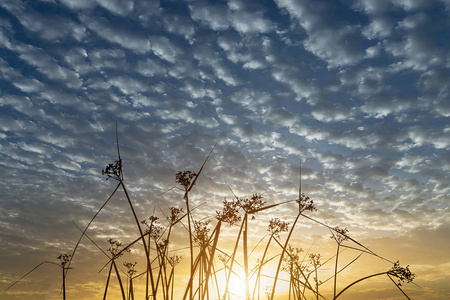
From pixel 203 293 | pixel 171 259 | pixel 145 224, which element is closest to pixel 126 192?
pixel 203 293

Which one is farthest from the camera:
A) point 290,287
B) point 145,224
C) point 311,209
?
point 290,287

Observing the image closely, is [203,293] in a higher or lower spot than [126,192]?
lower

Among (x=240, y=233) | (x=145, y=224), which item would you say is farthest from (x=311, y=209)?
(x=145, y=224)

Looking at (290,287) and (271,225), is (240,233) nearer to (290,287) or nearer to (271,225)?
(271,225)

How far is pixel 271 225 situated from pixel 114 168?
15.8ft

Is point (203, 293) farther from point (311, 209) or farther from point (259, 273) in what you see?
point (311, 209)

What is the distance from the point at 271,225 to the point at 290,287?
453 cm

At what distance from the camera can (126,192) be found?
5.80 m

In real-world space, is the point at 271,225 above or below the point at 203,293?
above

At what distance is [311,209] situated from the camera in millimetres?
8609

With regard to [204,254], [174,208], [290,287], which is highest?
[174,208]

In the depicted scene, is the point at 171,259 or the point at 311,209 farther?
the point at 171,259

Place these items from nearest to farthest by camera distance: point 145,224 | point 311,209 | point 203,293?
1. point 203,293
2. point 311,209
3. point 145,224

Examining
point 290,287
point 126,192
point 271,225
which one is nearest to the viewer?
point 126,192
